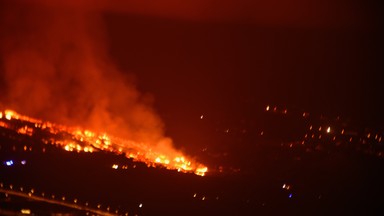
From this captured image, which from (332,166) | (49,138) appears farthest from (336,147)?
(49,138)

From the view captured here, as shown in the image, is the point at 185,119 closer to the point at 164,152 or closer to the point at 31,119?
the point at 164,152

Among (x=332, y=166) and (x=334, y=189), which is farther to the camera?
(x=332, y=166)

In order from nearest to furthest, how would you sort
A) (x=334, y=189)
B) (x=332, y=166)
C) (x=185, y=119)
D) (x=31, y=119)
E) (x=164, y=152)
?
(x=31, y=119)
(x=164, y=152)
(x=334, y=189)
(x=332, y=166)
(x=185, y=119)

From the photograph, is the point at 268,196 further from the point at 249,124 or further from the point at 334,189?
the point at 249,124

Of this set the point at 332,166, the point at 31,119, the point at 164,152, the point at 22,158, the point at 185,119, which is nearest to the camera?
the point at 22,158

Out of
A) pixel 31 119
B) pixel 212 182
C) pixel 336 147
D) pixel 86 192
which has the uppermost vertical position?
pixel 336 147

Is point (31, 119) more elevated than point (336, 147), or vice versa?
point (336, 147)
